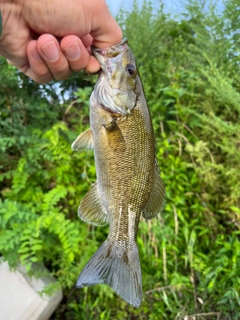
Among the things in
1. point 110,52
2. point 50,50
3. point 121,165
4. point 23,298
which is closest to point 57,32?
point 50,50

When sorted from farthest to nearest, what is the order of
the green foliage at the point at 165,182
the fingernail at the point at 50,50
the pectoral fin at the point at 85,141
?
the green foliage at the point at 165,182
the pectoral fin at the point at 85,141
the fingernail at the point at 50,50

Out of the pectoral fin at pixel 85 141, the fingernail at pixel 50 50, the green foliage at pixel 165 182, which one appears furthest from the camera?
the green foliage at pixel 165 182

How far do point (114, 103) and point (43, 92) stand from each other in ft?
6.73

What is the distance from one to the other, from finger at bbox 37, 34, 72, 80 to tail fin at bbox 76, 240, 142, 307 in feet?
2.38

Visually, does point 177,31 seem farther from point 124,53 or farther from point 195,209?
point 124,53

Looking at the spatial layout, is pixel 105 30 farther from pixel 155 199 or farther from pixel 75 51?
pixel 155 199

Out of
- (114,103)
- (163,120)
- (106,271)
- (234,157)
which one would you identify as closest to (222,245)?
(234,157)

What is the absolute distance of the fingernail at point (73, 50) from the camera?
55.2 inches

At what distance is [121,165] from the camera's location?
1468 millimetres

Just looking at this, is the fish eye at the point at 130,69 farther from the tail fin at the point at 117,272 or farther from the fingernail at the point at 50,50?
the tail fin at the point at 117,272

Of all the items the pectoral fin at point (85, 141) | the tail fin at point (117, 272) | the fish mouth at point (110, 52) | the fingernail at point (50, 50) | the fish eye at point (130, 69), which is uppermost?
the fingernail at point (50, 50)

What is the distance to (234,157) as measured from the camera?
2.67 meters

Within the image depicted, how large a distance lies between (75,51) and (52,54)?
9 cm

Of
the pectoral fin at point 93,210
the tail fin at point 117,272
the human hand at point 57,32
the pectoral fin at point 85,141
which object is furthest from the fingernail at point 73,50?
the tail fin at point 117,272
